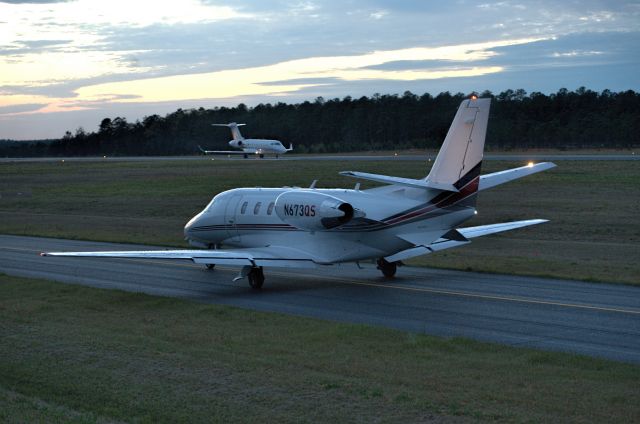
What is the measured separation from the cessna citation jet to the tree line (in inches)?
3020

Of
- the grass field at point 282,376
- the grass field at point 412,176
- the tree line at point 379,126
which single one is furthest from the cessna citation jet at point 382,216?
the tree line at point 379,126

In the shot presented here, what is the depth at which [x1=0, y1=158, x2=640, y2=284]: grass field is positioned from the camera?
30.0 meters

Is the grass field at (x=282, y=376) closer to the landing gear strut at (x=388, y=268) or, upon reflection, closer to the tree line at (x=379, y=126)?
the landing gear strut at (x=388, y=268)

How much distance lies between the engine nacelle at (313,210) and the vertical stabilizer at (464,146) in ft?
7.52

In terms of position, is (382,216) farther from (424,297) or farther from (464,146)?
(464,146)

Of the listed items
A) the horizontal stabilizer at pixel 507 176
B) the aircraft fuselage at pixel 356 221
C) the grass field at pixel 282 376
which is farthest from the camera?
the horizontal stabilizer at pixel 507 176

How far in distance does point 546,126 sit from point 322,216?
97231mm

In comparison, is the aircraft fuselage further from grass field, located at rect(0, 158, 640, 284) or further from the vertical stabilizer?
grass field, located at rect(0, 158, 640, 284)

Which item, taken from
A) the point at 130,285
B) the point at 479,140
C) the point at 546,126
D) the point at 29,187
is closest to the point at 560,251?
the point at 479,140

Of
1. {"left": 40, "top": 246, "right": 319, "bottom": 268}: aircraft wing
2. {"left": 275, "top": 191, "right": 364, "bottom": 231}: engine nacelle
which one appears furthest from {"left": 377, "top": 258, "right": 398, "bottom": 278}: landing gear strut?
{"left": 275, "top": 191, "right": 364, "bottom": 231}: engine nacelle

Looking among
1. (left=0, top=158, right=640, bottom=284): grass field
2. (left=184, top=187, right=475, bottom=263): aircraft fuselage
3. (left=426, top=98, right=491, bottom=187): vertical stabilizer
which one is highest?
(left=426, top=98, right=491, bottom=187): vertical stabilizer

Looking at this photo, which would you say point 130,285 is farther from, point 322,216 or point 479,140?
point 479,140

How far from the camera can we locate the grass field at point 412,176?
30047 millimetres

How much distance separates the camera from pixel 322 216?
77.7ft
